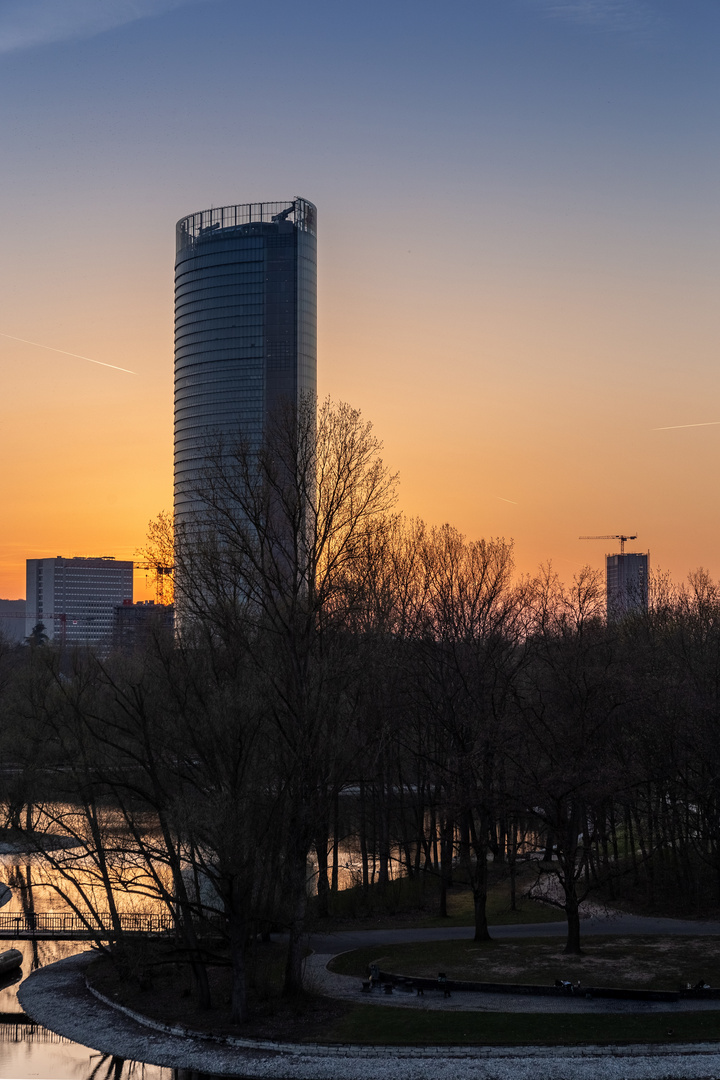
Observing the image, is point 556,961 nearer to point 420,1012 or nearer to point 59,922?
point 420,1012

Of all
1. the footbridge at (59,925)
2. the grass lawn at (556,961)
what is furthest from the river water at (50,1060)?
the grass lawn at (556,961)

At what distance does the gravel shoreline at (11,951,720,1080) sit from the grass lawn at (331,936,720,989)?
5371 mm

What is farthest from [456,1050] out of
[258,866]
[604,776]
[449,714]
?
[449,714]

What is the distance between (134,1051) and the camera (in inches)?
1305

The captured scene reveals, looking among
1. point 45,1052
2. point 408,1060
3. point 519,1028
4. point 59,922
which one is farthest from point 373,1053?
point 59,922

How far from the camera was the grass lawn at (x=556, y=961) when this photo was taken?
3622 centimetres

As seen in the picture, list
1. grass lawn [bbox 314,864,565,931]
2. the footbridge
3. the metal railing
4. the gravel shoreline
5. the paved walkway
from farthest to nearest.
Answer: grass lawn [bbox 314,864,565,931]
the metal railing
the footbridge
the paved walkway
the gravel shoreline

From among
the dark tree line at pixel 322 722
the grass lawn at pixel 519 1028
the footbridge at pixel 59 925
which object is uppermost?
the dark tree line at pixel 322 722

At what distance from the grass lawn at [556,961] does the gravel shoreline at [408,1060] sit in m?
5.37

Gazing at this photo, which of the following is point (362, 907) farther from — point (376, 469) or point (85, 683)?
point (376, 469)

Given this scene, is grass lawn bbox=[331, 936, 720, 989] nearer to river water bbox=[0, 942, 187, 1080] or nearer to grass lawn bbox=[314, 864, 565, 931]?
grass lawn bbox=[314, 864, 565, 931]

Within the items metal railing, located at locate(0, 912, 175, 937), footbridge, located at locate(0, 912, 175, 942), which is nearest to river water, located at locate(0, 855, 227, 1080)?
footbridge, located at locate(0, 912, 175, 942)

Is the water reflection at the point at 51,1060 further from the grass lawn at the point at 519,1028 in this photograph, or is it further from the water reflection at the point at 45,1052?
the grass lawn at the point at 519,1028

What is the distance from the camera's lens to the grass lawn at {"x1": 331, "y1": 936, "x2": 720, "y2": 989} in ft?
119
